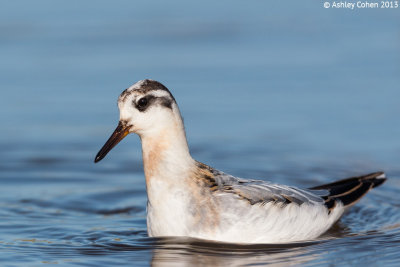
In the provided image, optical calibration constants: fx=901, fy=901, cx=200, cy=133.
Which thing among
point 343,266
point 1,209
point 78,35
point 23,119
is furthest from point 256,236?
point 78,35

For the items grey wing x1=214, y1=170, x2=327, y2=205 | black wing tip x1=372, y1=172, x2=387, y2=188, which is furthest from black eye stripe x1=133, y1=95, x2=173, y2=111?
black wing tip x1=372, y1=172, x2=387, y2=188

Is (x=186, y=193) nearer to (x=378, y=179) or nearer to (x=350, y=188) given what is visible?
(x=350, y=188)

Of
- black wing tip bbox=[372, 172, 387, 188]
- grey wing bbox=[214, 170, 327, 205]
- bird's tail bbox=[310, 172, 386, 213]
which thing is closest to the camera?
grey wing bbox=[214, 170, 327, 205]

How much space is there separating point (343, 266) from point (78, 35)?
11.1 metres

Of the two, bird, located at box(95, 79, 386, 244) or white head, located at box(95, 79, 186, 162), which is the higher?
white head, located at box(95, 79, 186, 162)

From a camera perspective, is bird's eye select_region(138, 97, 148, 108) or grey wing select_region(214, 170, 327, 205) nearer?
bird's eye select_region(138, 97, 148, 108)

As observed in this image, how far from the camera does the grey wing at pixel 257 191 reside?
1066cm

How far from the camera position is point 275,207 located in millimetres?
10742

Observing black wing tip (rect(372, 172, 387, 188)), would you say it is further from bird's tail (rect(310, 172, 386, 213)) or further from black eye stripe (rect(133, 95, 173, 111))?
black eye stripe (rect(133, 95, 173, 111))

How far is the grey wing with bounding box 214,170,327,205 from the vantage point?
10.7 meters

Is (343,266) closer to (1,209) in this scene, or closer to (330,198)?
(330,198)

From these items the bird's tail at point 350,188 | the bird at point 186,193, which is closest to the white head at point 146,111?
the bird at point 186,193

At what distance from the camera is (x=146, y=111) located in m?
10.4

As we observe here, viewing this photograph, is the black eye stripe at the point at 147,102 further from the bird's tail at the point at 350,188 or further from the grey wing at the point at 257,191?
the bird's tail at the point at 350,188
